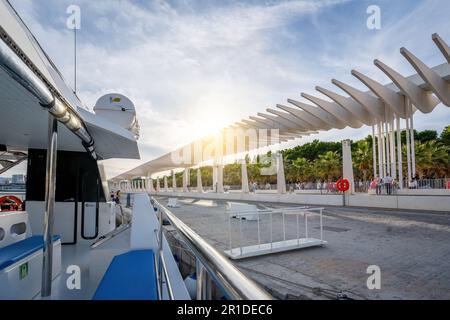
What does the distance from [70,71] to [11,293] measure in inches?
194

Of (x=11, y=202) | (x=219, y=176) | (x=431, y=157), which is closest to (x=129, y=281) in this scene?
(x=11, y=202)

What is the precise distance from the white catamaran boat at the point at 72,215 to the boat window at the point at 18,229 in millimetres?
35

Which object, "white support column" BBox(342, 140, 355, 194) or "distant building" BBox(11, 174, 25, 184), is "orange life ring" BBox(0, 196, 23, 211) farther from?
"white support column" BBox(342, 140, 355, 194)

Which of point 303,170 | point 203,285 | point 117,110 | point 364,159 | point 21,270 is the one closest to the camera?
point 203,285

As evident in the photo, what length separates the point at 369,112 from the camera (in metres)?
23.3

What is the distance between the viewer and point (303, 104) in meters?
23.9

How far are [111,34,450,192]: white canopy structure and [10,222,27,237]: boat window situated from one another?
20.1 meters

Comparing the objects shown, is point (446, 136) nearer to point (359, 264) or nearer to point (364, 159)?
point (364, 159)

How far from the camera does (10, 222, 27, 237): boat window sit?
5043mm

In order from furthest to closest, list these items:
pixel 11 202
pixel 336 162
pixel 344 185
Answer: pixel 336 162
pixel 344 185
pixel 11 202

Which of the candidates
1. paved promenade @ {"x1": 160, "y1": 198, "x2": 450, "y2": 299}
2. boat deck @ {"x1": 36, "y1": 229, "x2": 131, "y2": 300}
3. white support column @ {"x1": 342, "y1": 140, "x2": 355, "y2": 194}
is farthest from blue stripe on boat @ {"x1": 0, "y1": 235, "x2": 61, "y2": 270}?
white support column @ {"x1": 342, "y1": 140, "x2": 355, "y2": 194}

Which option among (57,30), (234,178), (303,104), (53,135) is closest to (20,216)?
(53,135)

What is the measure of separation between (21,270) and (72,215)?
3.26m

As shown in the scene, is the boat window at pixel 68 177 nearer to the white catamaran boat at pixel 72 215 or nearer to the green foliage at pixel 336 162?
the white catamaran boat at pixel 72 215
